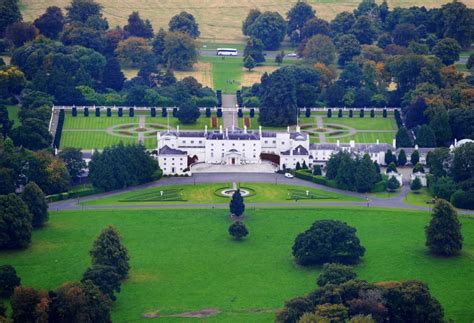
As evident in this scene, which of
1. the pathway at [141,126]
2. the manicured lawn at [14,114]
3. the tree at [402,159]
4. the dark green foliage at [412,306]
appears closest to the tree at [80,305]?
the dark green foliage at [412,306]

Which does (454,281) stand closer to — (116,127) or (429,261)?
(429,261)

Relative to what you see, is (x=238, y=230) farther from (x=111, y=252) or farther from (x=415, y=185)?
(x=415, y=185)

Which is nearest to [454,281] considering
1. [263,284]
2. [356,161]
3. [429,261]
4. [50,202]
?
[429,261]

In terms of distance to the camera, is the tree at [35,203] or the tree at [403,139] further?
the tree at [403,139]

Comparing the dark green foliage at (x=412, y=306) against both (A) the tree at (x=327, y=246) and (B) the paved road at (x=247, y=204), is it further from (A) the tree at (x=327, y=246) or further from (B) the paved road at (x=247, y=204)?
(B) the paved road at (x=247, y=204)

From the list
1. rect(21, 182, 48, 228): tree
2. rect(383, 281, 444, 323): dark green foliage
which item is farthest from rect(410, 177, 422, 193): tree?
rect(383, 281, 444, 323): dark green foliage

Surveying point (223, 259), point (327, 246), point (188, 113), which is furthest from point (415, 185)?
point (188, 113)
